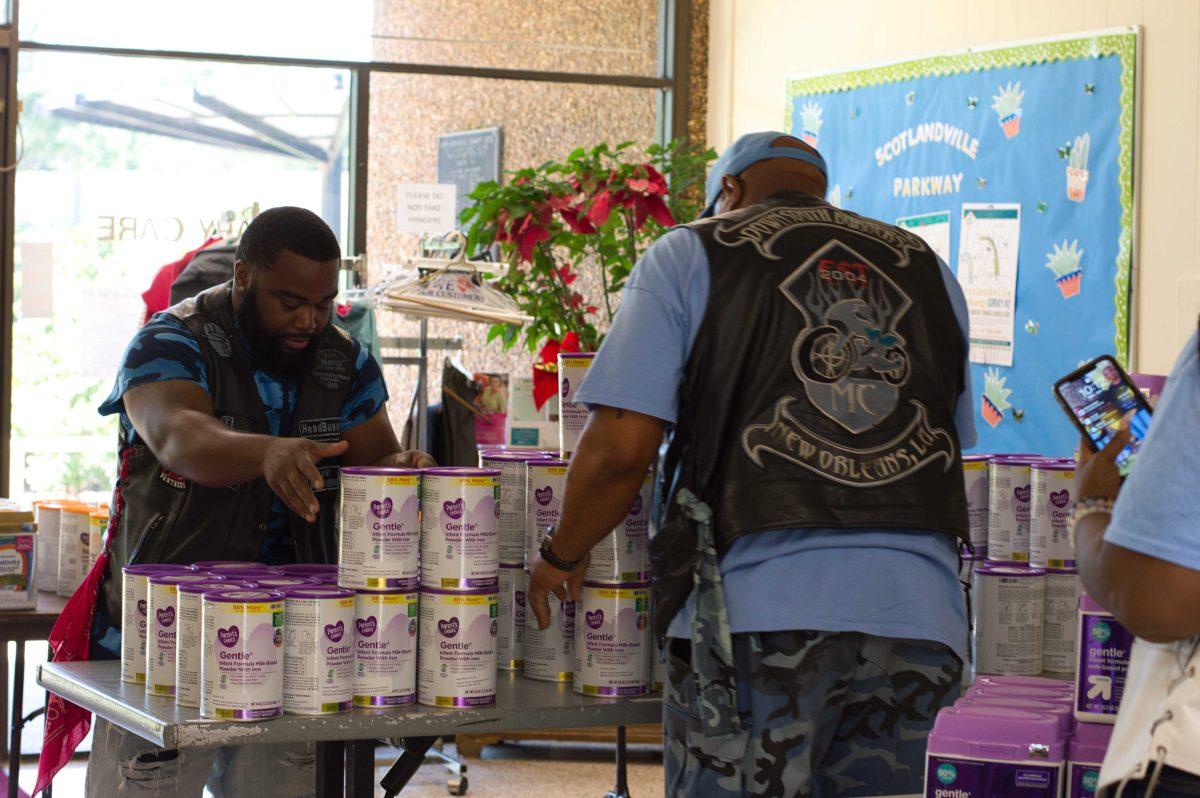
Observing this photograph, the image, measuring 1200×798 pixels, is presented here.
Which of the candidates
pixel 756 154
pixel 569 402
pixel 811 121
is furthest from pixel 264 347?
pixel 811 121

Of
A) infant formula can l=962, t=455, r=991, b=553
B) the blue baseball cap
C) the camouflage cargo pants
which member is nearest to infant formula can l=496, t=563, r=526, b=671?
the camouflage cargo pants

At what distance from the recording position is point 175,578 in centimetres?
225

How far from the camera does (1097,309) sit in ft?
14.5

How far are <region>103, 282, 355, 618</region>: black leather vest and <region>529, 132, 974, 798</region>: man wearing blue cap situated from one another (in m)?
0.72

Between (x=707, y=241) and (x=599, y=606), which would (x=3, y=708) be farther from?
(x=707, y=241)

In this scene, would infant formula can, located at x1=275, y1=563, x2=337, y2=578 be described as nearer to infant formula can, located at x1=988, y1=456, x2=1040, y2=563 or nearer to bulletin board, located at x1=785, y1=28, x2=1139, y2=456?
infant formula can, located at x1=988, y1=456, x2=1040, y2=563

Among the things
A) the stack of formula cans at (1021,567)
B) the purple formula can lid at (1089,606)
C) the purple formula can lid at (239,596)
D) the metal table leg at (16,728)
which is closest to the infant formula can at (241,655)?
the purple formula can lid at (239,596)

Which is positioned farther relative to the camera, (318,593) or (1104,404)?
(318,593)

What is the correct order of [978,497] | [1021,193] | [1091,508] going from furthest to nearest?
[1021,193]
[978,497]
[1091,508]

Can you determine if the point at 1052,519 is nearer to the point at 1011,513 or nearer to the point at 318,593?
the point at 1011,513

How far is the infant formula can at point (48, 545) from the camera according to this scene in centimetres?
364

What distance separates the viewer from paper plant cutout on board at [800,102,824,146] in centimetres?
561

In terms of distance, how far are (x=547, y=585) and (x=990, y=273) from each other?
2908 mm

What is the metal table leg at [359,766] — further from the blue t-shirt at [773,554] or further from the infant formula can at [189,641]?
the blue t-shirt at [773,554]
